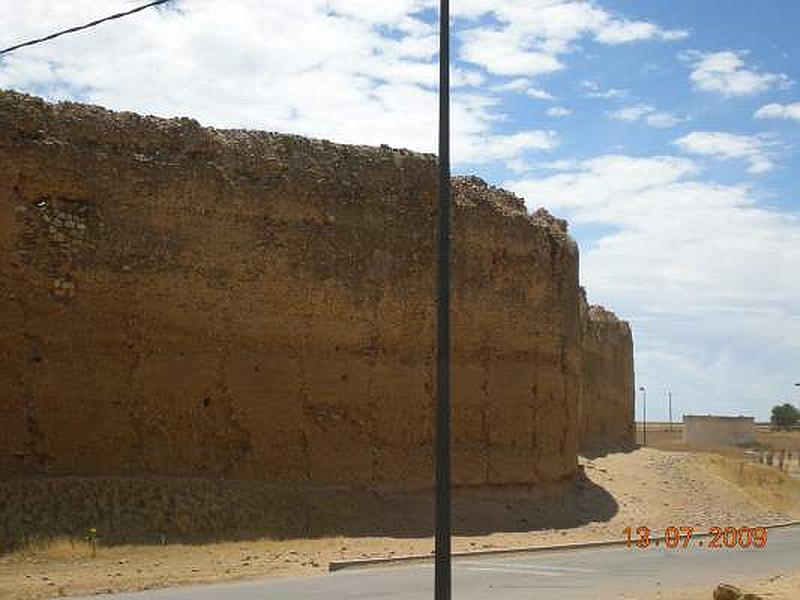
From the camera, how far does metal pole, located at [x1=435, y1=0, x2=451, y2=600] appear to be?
8.16 meters

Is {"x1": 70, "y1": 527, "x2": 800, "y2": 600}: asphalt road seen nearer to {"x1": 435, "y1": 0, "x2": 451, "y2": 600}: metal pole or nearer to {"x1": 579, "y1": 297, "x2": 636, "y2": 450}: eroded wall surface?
{"x1": 435, "y1": 0, "x2": 451, "y2": 600}: metal pole

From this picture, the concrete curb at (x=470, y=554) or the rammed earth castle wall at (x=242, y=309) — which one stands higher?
the rammed earth castle wall at (x=242, y=309)

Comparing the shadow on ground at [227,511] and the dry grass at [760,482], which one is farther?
the dry grass at [760,482]

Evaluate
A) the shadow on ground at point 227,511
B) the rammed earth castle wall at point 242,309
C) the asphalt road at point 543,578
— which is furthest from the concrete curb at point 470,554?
the rammed earth castle wall at point 242,309

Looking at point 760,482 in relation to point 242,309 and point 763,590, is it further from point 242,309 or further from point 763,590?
point 763,590

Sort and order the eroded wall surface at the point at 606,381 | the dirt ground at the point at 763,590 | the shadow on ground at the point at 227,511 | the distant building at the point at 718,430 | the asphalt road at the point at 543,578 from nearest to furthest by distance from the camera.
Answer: the dirt ground at the point at 763,590
the asphalt road at the point at 543,578
the shadow on ground at the point at 227,511
the eroded wall surface at the point at 606,381
the distant building at the point at 718,430

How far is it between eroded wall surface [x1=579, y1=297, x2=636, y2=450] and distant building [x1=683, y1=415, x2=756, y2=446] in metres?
33.6

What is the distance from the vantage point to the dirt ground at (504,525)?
15.0 meters

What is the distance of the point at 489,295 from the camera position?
24.0m

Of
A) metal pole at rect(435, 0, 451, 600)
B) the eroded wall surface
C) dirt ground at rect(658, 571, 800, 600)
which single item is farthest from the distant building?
metal pole at rect(435, 0, 451, 600)

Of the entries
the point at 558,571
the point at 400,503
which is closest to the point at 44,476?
the point at 400,503

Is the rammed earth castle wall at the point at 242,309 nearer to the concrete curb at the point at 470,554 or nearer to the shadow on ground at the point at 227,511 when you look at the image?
the shadow on ground at the point at 227,511

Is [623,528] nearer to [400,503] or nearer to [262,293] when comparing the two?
[400,503]

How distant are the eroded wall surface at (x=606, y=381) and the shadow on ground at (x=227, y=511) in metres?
13.1
